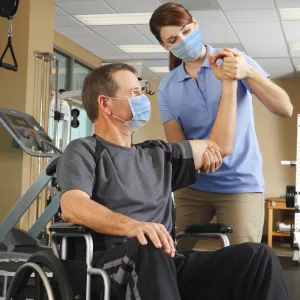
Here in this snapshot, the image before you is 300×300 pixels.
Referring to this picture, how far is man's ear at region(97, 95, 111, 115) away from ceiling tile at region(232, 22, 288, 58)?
5232mm

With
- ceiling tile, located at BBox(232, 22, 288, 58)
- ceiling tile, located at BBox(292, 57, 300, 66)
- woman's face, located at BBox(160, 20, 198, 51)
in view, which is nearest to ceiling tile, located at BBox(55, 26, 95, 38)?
ceiling tile, located at BBox(232, 22, 288, 58)

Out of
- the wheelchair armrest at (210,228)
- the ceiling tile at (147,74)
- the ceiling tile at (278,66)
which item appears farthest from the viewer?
the ceiling tile at (147,74)

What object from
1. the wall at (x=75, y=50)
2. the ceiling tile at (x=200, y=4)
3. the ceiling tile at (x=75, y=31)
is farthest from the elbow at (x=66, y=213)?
the wall at (x=75, y=50)

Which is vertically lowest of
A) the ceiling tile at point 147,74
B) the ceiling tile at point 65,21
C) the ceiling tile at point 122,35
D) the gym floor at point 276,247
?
the gym floor at point 276,247

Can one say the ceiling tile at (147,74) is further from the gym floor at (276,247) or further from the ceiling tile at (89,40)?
the gym floor at (276,247)

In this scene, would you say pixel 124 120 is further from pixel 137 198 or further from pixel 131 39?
pixel 131 39

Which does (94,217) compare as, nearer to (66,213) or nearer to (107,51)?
(66,213)

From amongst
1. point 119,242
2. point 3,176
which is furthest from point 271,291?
point 3,176

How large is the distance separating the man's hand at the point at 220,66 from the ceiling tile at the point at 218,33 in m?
5.16

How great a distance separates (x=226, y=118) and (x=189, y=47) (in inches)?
12.0

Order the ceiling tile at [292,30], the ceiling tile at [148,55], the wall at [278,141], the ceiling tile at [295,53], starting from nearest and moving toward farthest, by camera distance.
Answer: the ceiling tile at [292,30] < the ceiling tile at [295,53] < the ceiling tile at [148,55] < the wall at [278,141]

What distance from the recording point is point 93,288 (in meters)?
1.62

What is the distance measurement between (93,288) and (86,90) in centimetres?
68

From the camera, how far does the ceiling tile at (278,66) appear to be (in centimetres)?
887
